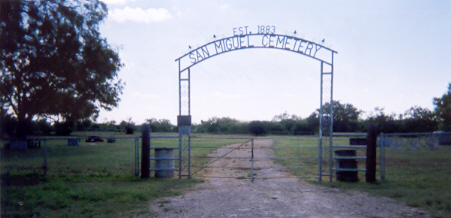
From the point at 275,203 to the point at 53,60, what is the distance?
1368 centimetres

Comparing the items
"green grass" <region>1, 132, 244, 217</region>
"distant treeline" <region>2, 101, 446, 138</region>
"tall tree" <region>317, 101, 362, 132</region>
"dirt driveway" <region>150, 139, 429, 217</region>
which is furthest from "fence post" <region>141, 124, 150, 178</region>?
"tall tree" <region>317, 101, 362, 132</region>

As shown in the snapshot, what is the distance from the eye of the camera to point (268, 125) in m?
44.6

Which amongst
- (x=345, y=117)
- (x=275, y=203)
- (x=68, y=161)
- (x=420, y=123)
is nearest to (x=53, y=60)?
(x=68, y=161)

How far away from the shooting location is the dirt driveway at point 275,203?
7.12 meters

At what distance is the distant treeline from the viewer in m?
26.7

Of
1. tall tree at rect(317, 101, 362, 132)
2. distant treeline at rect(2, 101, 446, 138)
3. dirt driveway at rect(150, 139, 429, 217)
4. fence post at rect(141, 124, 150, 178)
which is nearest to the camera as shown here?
dirt driveway at rect(150, 139, 429, 217)

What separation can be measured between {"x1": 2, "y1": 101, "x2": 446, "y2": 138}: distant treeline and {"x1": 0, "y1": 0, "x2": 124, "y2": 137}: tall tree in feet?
9.98

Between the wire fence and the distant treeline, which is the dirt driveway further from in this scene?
the distant treeline

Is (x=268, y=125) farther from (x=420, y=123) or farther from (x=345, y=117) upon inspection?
(x=420, y=123)

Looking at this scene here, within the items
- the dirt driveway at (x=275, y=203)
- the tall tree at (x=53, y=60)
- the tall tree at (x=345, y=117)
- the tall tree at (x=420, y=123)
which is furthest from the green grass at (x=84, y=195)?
the tall tree at (x=420, y=123)

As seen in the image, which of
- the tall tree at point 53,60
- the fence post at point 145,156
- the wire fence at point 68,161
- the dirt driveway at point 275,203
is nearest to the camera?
the dirt driveway at point 275,203

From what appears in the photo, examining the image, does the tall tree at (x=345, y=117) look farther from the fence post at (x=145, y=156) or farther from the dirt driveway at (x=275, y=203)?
the fence post at (x=145, y=156)

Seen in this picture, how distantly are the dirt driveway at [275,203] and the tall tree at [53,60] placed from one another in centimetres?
1098

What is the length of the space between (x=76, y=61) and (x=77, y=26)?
197cm
